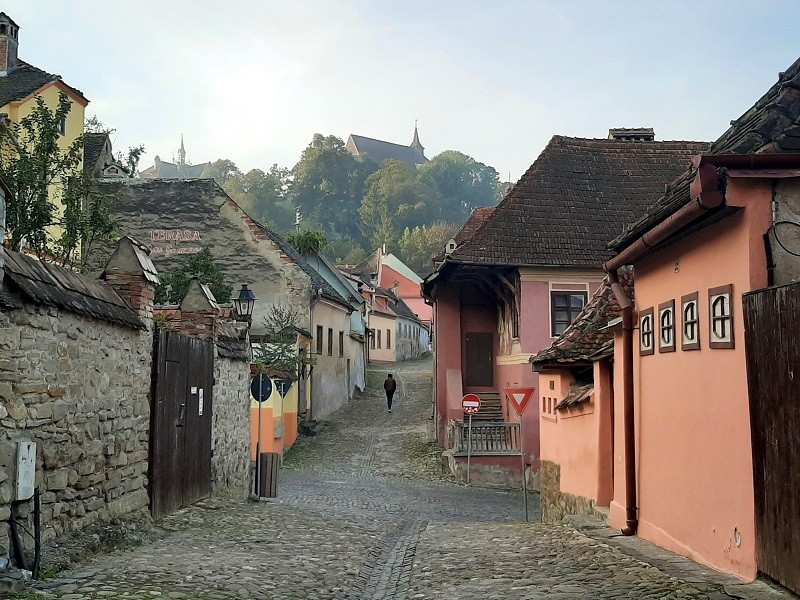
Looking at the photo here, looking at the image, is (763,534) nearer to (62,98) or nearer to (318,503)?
(318,503)

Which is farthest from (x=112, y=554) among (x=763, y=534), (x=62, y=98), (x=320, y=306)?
(x=320, y=306)

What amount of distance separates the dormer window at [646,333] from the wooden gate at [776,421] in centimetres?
359

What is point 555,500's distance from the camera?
1784 cm

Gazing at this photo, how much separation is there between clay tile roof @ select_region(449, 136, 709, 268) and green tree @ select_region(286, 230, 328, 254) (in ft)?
43.4

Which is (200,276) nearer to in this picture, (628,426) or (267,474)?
(267,474)

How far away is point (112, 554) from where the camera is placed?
31.7 ft

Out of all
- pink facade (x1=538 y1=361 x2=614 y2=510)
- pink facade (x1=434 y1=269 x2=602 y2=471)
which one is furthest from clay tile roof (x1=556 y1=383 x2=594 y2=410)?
pink facade (x1=434 y1=269 x2=602 y2=471)

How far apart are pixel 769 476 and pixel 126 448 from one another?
7.18 meters

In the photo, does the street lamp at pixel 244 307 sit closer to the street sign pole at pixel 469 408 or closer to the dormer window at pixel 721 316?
the street sign pole at pixel 469 408

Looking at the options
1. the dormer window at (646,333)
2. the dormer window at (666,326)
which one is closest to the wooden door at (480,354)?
the dormer window at (646,333)

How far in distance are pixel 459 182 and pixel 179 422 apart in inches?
4343

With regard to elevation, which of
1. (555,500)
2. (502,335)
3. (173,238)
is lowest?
(555,500)

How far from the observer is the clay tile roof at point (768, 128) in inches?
303

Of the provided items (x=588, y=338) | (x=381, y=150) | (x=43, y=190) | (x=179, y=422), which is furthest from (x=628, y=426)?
(x=381, y=150)
